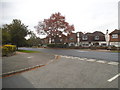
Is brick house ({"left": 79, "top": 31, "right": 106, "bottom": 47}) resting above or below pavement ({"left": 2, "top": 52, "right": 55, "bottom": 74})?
above

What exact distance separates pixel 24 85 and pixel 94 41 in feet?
117

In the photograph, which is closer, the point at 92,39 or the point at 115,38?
the point at 115,38

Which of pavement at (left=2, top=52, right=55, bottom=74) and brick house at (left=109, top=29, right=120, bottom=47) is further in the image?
brick house at (left=109, top=29, right=120, bottom=47)

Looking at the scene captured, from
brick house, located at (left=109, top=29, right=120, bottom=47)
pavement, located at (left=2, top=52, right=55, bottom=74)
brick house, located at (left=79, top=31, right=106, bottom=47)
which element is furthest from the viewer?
brick house, located at (left=79, top=31, right=106, bottom=47)

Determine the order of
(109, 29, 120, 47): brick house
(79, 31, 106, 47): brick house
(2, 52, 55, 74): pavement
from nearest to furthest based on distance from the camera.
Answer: (2, 52, 55, 74): pavement, (109, 29, 120, 47): brick house, (79, 31, 106, 47): brick house

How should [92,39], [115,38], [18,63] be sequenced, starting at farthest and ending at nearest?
[92,39] → [115,38] → [18,63]

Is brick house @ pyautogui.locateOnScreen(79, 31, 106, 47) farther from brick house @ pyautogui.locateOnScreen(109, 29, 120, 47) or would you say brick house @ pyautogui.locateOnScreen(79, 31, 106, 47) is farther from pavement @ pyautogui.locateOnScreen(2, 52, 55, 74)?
pavement @ pyautogui.locateOnScreen(2, 52, 55, 74)

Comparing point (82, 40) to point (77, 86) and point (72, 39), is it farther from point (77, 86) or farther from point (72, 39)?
point (77, 86)

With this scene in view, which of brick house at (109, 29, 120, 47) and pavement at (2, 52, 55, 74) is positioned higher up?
brick house at (109, 29, 120, 47)

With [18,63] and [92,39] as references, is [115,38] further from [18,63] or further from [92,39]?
[18,63]

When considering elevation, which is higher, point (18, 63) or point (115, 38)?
point (115, 38)

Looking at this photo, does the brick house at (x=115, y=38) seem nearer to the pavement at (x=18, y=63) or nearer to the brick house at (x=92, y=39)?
the brick house at (x=92, y=39)

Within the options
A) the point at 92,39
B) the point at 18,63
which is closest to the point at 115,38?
the point at 92,39

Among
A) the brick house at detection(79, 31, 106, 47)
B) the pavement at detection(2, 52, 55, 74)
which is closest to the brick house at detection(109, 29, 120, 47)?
the brick house at detection(79, 31, 106, 47)
